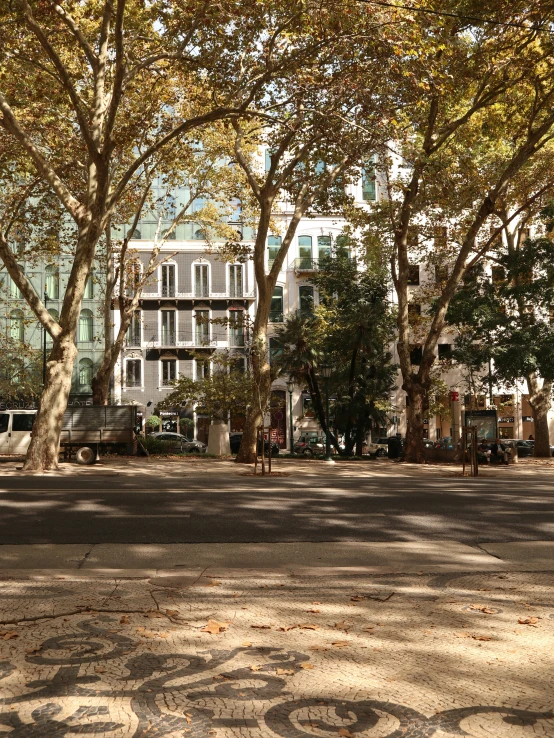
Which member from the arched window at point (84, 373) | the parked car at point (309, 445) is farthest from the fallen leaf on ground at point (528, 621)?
the arched window at point (84, 373)

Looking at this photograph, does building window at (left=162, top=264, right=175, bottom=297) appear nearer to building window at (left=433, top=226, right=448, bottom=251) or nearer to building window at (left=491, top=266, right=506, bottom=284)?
building window at (left=433, top=226, right=448, bottom=251)

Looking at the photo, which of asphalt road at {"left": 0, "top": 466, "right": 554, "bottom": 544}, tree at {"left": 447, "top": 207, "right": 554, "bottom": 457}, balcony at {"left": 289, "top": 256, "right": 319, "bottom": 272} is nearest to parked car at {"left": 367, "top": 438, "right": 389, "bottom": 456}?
tree at {"left": 447, "top": 207, "right": 554, "bottom": 457}

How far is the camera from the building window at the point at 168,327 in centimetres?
5716

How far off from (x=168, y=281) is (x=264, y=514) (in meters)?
48.4

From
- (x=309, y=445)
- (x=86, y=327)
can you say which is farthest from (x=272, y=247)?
(x=309, y=445)

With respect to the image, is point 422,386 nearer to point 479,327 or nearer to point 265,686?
point 479,327

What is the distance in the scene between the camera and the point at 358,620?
5.02 metres

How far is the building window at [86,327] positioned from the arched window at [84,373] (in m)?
1.54

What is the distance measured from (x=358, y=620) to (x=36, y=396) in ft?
157

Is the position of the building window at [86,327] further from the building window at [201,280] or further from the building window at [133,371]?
the building window at [201,280]

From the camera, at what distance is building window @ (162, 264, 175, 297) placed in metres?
A: 57.3

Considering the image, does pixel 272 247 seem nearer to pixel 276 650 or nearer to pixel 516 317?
pixel 516 317

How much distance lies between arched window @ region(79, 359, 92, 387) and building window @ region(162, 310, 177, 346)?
17.8 ft

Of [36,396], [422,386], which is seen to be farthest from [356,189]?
[422,386]
